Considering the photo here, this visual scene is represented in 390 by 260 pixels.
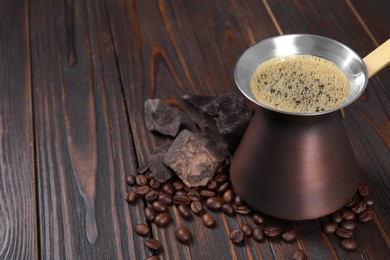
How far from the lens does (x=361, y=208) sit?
1222 millimetres

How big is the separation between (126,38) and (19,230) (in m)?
0.70

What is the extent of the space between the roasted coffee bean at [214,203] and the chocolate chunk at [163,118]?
8.9 inches

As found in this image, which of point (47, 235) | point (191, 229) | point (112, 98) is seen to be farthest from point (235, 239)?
point (112, 98)

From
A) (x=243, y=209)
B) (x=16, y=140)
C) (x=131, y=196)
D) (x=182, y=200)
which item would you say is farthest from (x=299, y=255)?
(x=16, y=140)

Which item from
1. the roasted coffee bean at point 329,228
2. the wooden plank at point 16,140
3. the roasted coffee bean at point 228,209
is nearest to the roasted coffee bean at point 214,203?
the roasted coffee bean at point 228,209

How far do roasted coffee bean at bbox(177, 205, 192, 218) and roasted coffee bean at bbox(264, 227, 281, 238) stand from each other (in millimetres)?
167

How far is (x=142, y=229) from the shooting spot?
1.22m

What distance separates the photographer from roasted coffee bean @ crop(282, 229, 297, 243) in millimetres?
1173

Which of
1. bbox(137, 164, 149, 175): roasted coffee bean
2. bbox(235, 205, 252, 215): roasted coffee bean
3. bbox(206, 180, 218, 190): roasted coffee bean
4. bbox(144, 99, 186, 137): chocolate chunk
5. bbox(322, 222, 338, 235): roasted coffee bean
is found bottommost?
bbox(322, 222, 338, 235): roasted coffee bean

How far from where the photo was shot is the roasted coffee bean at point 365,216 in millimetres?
Result: 1203

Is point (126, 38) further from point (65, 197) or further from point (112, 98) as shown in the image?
point (65, 197)

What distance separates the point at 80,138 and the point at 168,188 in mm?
291

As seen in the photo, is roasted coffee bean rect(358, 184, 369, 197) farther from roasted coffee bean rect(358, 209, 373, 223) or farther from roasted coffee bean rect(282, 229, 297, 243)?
roasted coffee bean rect(282, 229, 297, 243)

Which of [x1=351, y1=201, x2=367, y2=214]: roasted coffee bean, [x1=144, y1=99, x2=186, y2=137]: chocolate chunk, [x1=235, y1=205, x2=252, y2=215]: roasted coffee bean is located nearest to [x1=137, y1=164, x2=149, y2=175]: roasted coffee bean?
[x1=144, y1=99, x2=186, y2=137]: chocolate chunk
